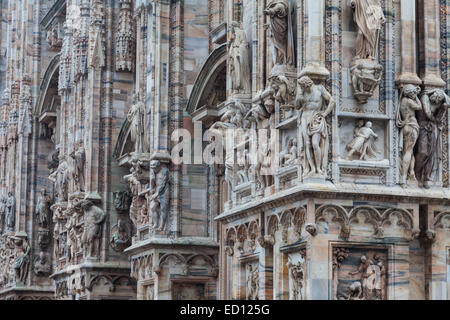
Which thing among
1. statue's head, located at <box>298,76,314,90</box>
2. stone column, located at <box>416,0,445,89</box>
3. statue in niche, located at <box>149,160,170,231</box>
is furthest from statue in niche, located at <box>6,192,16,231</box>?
stone column, located at <box>416,0,445,89</box>

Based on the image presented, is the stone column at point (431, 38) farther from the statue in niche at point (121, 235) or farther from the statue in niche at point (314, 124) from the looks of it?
the statue in niche at point (121, 235)

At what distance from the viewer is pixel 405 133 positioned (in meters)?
21.8

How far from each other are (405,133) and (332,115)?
4.51 feet

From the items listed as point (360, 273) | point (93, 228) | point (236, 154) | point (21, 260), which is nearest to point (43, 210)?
point (21, 260)

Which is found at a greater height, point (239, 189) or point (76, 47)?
point (76, 47)

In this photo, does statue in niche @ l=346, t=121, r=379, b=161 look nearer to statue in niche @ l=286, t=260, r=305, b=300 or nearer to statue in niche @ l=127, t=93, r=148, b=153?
statue in niche @ l=286, t=260, r=305, b=300

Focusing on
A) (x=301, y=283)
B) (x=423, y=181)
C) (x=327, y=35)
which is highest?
(x=327, y=35)

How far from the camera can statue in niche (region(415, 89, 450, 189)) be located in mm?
21875

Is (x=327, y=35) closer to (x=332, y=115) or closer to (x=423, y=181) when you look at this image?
(x=332, y=115)

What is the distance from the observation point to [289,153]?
872 inches

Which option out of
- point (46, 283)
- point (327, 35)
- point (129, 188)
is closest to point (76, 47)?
point (129, 188)

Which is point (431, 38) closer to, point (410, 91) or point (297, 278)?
point (410, 91)

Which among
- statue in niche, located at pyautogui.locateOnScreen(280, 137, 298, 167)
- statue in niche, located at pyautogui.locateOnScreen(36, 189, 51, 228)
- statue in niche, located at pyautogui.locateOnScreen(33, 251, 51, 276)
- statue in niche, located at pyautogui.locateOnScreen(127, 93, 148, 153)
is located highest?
statue in niche, located at pyautogui.locateOnScreen(127, 93, 148, 153)

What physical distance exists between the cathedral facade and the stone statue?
0.03m
